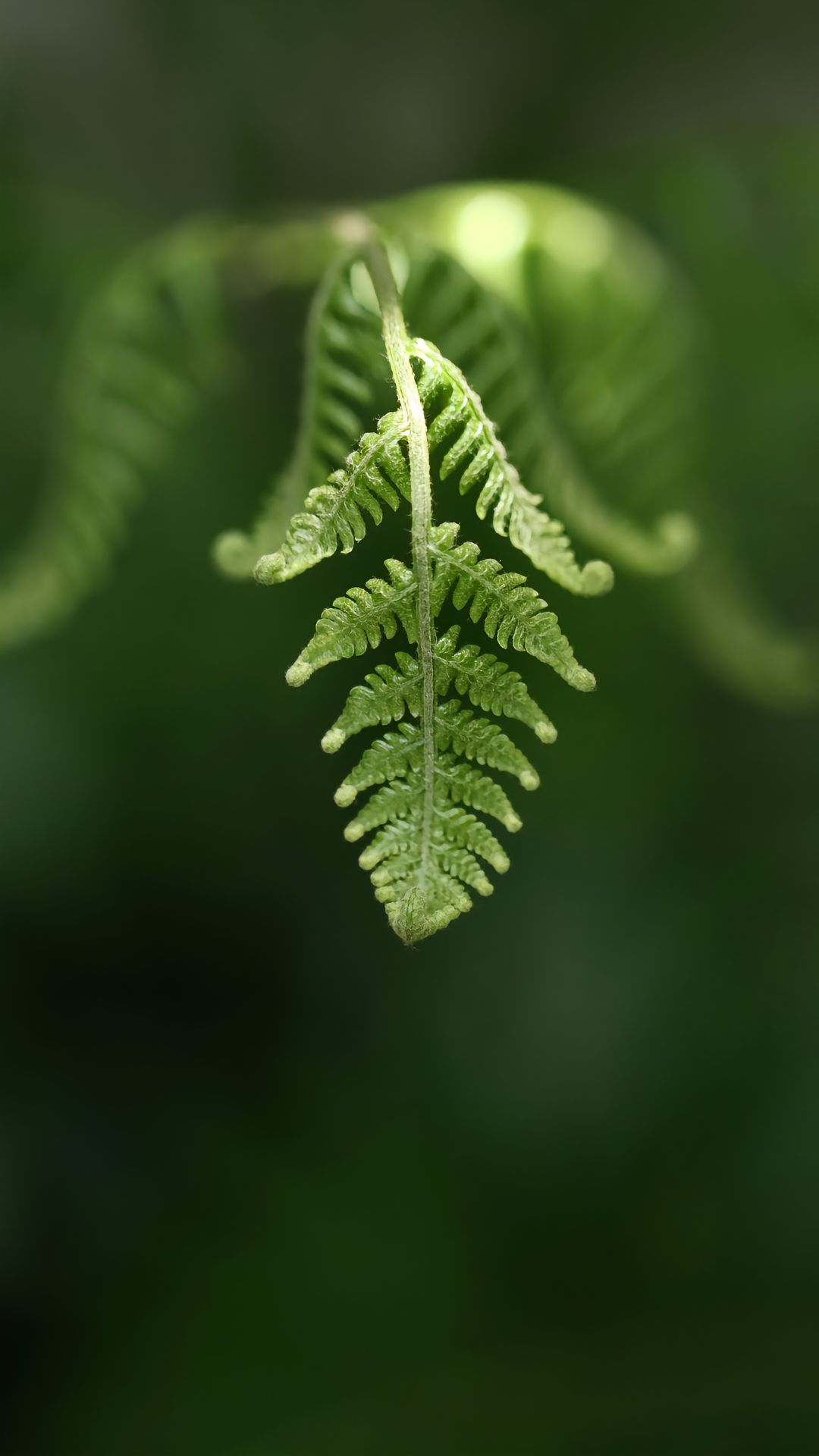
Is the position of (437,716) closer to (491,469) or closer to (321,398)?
(491,469)

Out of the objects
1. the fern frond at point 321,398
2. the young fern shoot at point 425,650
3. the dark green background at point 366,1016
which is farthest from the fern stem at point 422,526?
the dark green background at point 366,1016

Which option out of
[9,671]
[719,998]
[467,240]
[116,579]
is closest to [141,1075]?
[9,671]

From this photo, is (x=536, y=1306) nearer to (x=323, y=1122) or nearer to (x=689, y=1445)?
(x=689, y=1445)

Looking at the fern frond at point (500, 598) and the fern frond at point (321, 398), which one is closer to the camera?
the fern frond at point (500, 598)

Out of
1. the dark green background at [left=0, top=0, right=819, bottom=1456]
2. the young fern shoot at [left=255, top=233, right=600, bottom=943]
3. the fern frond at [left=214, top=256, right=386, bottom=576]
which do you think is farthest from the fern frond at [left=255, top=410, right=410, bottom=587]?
the dark green background at [left=0, top=0, right=819, bottom=1456]

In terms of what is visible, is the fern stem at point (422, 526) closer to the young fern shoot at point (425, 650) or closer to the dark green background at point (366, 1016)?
the young fern shoot at point (425, 650)
